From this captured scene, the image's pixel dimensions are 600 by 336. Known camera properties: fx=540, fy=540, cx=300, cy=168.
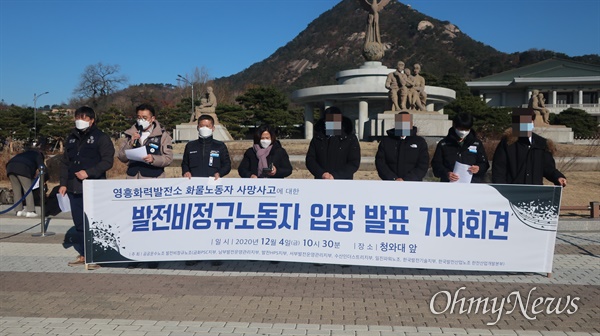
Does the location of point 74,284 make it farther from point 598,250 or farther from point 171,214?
point 598,250

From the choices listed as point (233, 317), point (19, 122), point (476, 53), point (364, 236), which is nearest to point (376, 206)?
point (364, 236)

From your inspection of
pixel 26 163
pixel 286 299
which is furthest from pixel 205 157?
pixel 26 163

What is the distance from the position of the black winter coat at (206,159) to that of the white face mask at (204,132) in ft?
0.23

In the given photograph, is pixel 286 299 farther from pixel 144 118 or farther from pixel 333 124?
pixel 144 118

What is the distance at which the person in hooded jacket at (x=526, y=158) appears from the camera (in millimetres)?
6785

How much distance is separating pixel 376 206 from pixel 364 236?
379 millimetres

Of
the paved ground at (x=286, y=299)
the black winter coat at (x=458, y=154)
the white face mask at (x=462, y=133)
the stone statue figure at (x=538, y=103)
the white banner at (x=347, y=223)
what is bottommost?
the paved ground at (x=286, y=299)

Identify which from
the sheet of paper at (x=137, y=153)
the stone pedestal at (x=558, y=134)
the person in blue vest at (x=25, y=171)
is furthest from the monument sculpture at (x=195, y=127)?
the sheet of paper at (x=137, y=153)

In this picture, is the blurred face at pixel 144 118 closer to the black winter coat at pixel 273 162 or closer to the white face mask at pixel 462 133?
the black winter coat at pixel 273 162

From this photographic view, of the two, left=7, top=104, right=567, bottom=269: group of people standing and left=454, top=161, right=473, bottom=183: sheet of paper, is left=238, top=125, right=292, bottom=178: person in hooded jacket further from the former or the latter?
left=454, top=161, right=473, bottom=183: sheet of paper

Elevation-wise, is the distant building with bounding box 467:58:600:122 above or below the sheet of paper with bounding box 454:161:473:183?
above

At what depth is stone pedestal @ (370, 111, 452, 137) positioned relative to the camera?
24234 millimetres

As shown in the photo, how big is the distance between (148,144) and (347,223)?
284 cm

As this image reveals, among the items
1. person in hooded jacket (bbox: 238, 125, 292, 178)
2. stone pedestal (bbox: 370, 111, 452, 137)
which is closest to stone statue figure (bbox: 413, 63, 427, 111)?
stone pedestal (bbox: 370, 111, 452, 137)
